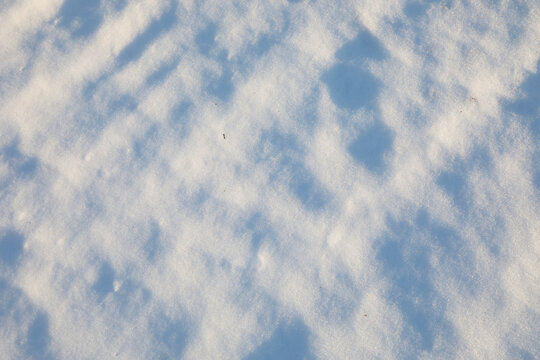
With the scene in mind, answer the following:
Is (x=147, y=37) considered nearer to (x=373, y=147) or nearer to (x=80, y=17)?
(x=80, y=17)

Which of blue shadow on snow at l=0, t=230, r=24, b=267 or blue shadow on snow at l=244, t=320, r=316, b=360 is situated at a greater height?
blue shadow on snow at l=0, t=230, r=24, b=267

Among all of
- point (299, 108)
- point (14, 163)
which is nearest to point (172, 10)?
point (299, 108)

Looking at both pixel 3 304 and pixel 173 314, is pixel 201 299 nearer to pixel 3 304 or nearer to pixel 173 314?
pixel 173 314

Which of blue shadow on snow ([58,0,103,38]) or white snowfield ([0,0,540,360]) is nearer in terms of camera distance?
white snowfield ([0,0,540,360])

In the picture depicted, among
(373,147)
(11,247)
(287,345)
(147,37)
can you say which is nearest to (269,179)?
(373,147)

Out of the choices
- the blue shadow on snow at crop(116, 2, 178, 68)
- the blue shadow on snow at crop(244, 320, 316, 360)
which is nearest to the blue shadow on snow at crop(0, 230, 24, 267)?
the blue shadow on snow at crop(116, 2, 178, 68)

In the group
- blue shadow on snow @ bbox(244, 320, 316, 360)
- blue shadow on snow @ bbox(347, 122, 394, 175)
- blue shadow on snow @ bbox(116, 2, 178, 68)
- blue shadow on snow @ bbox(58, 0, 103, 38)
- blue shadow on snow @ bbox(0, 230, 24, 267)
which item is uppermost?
blue shadow on snow @ bbox(58, 0, 103, 38)

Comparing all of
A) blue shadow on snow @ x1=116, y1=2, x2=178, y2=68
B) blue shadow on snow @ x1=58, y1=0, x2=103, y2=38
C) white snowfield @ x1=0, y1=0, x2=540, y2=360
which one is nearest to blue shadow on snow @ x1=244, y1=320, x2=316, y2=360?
white snowfield @ x1=0, y1=0, x2=540, y2=360

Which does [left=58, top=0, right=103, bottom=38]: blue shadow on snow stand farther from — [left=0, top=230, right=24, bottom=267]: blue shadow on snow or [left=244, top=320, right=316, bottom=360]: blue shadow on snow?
[left=244, top=320, right=316, bottom=360]: blue shadow on snow

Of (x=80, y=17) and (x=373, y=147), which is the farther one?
(x=80, y=17)
